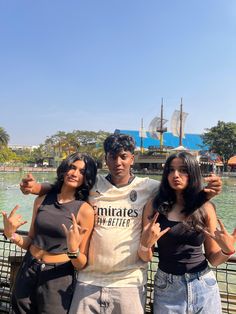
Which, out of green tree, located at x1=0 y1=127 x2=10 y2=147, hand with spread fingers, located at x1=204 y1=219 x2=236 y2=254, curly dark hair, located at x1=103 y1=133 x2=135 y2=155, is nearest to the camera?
hand with spread fingers, located at x1=204 y1=219 x2=236 y2=254

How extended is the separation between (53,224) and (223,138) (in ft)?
→ 152

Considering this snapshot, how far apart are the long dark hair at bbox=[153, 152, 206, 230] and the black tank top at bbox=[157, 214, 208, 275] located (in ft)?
0.25

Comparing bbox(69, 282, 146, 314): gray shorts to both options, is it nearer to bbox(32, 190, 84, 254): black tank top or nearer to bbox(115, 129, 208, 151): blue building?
bbox(32, 190, 84, 254): black tank top

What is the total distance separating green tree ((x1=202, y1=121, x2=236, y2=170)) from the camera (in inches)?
1764

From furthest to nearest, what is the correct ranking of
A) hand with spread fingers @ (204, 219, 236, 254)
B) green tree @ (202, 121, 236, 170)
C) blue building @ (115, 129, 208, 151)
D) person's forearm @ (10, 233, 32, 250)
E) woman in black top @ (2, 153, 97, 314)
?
1. blue building @ (115, 129, 208, 151)
2. green tree @ (202, 121, 236, 170)
3. person's forearm @ (10, 233, 32, 250)
4. woman in black top @ (2, 153, 97, 314)
5. hand with spread fingers @ (204, 219, 236, 254)

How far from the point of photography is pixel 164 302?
6.37ft

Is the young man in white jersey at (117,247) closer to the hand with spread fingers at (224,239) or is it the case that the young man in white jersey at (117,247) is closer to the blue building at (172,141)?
the hand with spread fingers at (224,239)

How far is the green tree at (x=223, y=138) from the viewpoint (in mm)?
44800

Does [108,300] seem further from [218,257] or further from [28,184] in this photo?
[28,184]

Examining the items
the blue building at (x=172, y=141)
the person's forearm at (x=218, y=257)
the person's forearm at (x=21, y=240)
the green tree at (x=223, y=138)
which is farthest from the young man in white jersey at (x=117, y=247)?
the blue building at (x=172, y=141)

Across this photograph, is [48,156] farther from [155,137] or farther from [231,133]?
[231,133]

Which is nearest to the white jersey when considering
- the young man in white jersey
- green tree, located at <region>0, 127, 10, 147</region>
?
the young man in white jersey

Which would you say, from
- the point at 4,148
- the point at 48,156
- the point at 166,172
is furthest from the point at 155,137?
the point at 166,172

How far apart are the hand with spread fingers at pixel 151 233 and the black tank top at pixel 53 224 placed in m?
0.55
